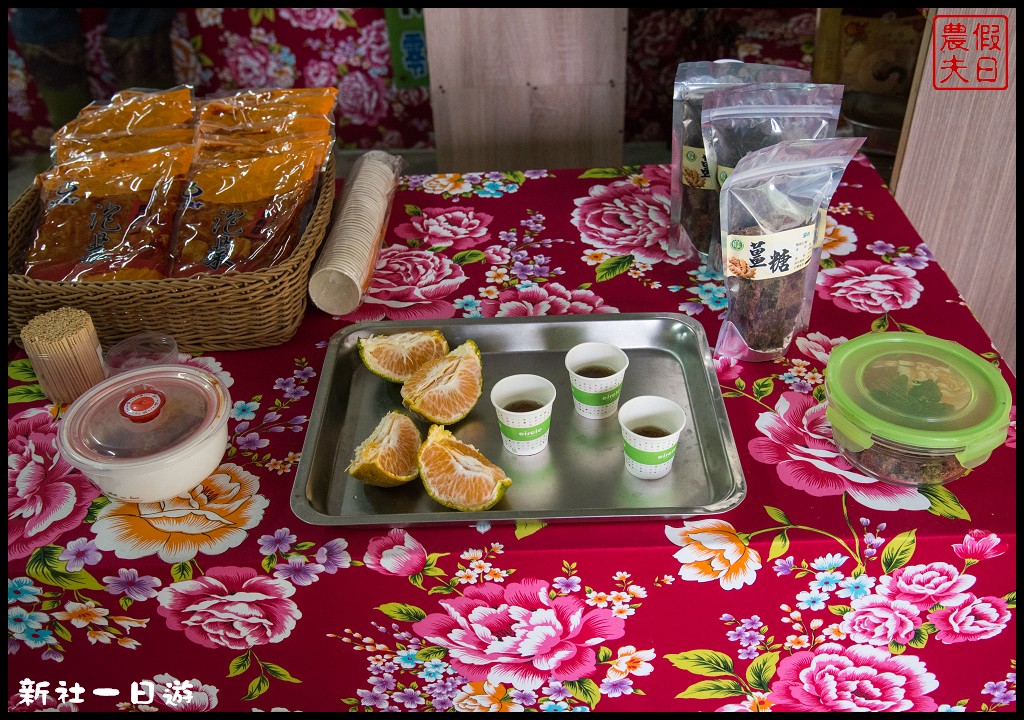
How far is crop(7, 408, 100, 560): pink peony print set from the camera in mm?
1021

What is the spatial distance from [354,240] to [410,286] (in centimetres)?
13

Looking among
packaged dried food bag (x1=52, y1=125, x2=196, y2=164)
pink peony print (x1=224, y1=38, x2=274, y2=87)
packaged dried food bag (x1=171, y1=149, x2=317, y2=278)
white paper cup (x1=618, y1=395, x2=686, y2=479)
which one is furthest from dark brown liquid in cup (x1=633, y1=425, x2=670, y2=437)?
pink peony print (x1=224, y1=38, x2=274, y2=87)

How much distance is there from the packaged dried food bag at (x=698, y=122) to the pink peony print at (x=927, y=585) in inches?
25.9

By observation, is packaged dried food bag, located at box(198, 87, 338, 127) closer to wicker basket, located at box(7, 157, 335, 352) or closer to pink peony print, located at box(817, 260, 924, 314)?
wicker basket, located at box(7, 157, 335, 352)

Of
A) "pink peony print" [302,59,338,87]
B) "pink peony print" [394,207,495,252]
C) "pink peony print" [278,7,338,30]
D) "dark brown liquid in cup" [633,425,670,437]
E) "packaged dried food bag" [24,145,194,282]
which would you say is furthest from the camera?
"pink peony print" [302,59,338,87]

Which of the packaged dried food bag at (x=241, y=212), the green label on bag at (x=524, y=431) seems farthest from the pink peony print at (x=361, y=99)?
the green label on bag at (x=524, y=431)

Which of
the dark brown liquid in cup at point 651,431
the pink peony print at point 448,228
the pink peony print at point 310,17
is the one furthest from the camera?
the pink peony print at point 310,17

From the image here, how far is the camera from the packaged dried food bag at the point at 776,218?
44.1 inches

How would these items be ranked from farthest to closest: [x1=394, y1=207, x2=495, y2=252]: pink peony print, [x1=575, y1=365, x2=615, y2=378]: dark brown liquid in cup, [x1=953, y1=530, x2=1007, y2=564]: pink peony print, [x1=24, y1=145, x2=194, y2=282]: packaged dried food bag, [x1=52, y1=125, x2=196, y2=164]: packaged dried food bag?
Result: [x1=394, y1=207, x2=495, y2=252]: pink peony print
[x1=52, y1=125, x2=196, y2=164]: packaged dried food bag
[x1=24, y1=145, x2=194, y2=282]: packaged dried food bag
[x1=575, y1=365, x2=615, y2=378]: dark brown liquid in cup
[x1=953, y1=530, x2=1007, y2=564]: pink peony print

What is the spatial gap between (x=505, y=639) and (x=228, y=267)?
715 millimetres

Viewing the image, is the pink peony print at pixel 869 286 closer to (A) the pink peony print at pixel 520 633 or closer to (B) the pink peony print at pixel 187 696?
(A) the pink peony print at pixel 520 633

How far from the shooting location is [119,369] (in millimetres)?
1207

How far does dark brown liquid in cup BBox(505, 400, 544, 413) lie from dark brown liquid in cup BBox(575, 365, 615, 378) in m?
0.08

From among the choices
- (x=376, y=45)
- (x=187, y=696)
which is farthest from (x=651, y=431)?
(x=376, y=45)
